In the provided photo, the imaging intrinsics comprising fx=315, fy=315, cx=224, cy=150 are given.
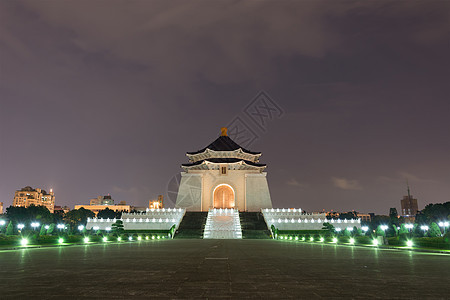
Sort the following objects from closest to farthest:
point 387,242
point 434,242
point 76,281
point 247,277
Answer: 1. point 76,281
2. point 247,277
3. point 434,242
4. point 387,242

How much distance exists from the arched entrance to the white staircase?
12399 millimetres

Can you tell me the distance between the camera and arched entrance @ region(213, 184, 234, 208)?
5909cm

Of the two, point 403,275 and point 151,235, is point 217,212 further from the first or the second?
point 403,275

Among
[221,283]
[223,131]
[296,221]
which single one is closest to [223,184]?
[223,131]

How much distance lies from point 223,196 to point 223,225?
1819cm

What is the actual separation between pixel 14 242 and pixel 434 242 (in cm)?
2671

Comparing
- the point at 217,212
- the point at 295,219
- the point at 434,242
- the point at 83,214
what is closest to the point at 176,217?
the point at 217,212

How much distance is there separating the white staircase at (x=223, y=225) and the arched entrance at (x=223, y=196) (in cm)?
1240

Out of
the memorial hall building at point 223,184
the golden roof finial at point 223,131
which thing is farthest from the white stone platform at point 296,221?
the golden roof finial at point 223,131

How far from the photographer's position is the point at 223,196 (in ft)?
195

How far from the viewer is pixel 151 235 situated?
38.2 m

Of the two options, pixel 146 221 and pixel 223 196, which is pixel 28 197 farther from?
pixel 146 221

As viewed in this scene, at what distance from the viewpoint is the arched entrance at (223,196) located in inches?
2327

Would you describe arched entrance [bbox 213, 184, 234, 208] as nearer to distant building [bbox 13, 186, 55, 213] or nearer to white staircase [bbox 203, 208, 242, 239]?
white staircase [bbox 203, 208, 242, 239]
